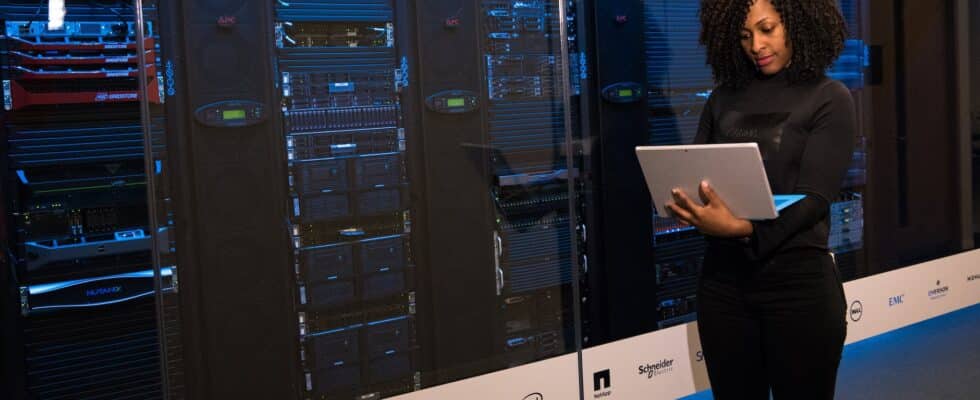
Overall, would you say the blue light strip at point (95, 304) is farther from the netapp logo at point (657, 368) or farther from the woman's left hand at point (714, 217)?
the netapp logo at point (657, 368)

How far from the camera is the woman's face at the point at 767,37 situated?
178 centimetres

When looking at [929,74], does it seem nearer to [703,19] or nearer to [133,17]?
[703,19]

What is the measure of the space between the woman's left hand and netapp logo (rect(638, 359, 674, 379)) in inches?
49.9

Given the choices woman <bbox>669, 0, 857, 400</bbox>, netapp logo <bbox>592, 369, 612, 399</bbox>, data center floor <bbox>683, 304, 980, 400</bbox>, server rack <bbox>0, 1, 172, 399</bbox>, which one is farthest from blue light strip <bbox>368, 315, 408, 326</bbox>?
data center floor <bbox>683, 304, 980, 400</bbox>

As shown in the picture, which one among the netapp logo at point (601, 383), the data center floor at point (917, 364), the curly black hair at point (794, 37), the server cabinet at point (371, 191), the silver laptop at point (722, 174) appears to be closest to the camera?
the silver laptop at point (722, 174)

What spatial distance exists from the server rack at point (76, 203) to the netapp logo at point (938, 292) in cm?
334

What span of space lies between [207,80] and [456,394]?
1126 millimetres

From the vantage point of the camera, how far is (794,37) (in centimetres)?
178

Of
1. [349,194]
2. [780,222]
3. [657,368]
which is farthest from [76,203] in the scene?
[657,368]

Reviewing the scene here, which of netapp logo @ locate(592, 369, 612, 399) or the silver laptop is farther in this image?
netapp logo @ locate(592, 369, 612, 399)

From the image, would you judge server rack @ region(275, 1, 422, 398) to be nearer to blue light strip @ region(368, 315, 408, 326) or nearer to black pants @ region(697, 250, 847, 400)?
blue light strip @ region(368, 315, 408, 326)

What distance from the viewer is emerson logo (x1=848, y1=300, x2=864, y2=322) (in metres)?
3.43

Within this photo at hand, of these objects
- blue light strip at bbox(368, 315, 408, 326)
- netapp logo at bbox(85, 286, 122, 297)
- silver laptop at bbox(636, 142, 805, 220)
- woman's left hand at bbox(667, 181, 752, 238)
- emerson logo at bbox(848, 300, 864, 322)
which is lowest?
emerson logo at bbox(848, 300, 864, 322)

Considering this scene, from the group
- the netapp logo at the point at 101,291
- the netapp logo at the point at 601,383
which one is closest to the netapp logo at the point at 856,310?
the netapp logo at the point at 601,383
